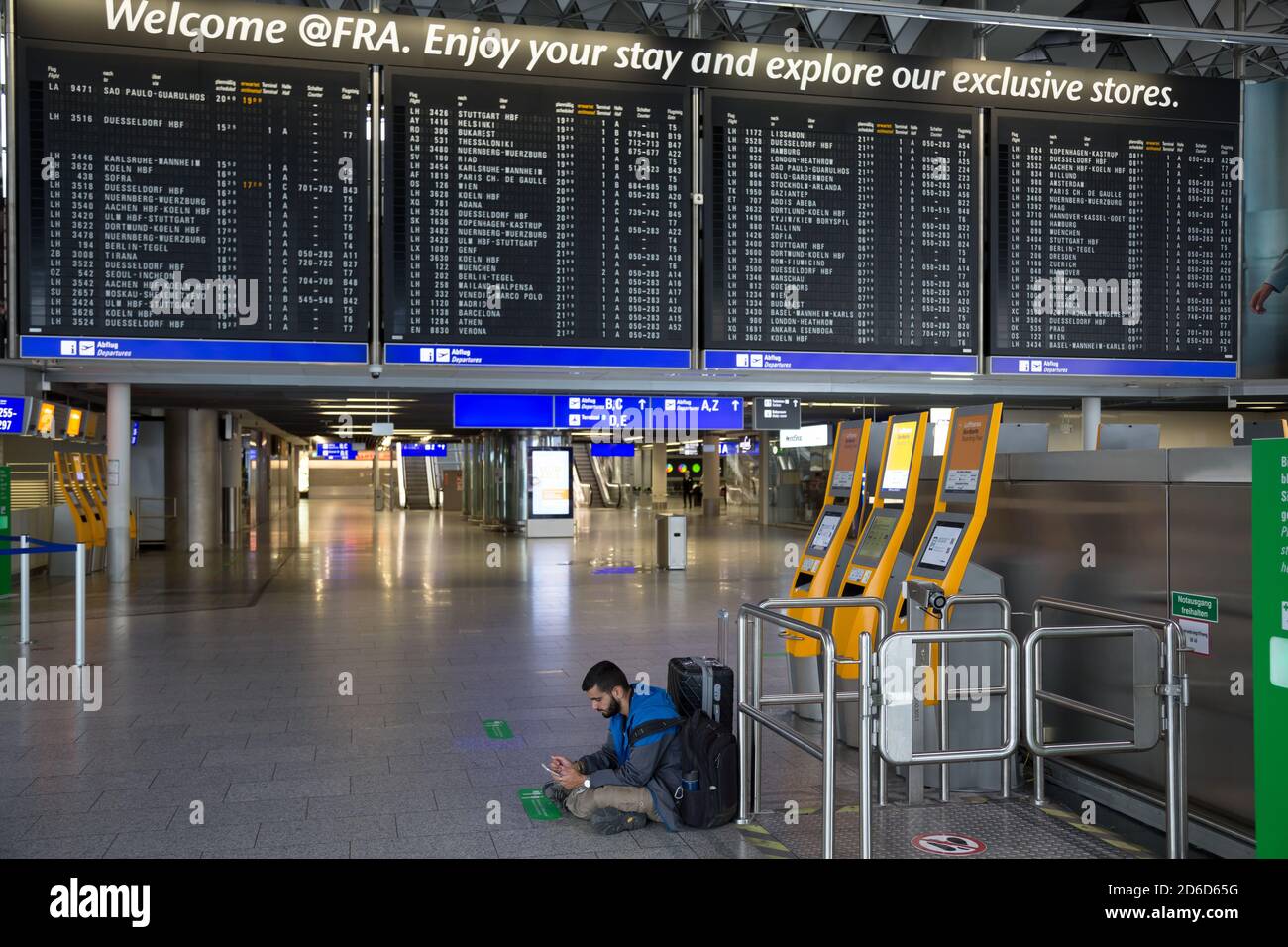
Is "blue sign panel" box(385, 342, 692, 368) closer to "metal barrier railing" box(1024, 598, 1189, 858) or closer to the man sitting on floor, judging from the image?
the man sitting on floor

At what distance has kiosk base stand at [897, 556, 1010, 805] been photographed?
5.25 meters

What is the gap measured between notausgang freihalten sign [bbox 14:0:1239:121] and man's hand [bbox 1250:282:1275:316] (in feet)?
4.42

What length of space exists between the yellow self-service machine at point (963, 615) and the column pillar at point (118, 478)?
34.0 ft

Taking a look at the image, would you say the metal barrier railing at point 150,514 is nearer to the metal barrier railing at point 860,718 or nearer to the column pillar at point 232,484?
the column pillar at point 232,484

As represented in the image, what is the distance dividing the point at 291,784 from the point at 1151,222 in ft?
23.4

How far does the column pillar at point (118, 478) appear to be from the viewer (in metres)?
12.8

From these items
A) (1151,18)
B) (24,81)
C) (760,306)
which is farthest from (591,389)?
(1151,18)

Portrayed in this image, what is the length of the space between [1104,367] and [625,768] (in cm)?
545

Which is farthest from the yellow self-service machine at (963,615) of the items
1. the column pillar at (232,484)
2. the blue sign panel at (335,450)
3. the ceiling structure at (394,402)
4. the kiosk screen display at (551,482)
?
the blue sign panel at (335,450)

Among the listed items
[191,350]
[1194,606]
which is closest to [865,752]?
[1194,606]

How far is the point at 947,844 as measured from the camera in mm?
4496

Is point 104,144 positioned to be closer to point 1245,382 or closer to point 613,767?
point 613,767

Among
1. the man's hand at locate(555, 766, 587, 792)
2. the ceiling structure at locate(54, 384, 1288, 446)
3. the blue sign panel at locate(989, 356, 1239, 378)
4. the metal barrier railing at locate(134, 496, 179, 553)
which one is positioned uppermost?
the ceiling structure at locate(54, 384, 1288, 446)

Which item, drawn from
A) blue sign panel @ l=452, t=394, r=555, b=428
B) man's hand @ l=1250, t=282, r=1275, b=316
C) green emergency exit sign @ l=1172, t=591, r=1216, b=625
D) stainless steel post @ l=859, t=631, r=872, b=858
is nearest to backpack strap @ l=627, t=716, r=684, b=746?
stainless steel post @ l=859, t=631, r=872, b=858
